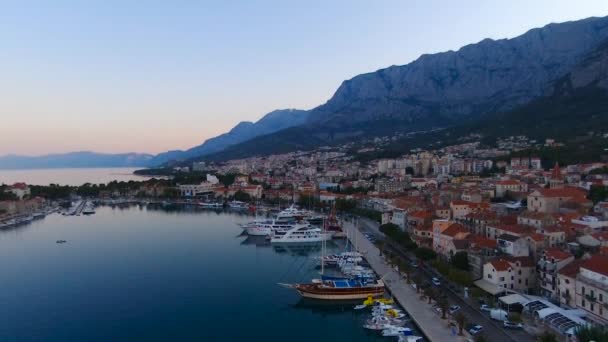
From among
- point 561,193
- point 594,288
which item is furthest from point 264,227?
point 594,288

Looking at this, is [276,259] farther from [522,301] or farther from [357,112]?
[357,112]

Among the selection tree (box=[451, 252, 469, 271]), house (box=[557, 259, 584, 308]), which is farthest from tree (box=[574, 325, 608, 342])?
tree (box=[451, 252, 469, 271])

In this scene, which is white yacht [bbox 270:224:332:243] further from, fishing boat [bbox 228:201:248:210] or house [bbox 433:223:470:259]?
fishing boat [bbox 228:201:248:210]

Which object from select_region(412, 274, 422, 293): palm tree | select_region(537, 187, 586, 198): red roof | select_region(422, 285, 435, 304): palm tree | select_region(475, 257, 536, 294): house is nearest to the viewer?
select_region(422, 285, 435, 304): palm tree

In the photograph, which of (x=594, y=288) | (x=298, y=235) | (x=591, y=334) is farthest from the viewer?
(x=298, y=235)

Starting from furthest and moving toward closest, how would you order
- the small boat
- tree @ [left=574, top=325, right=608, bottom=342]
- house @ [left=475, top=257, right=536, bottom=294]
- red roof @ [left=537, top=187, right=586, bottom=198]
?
red roof @ [left=537, top=187, right=586, bottom=198] → house @ [left=475, top=257, right=536, bottom=294] → the small boat → tree @ [left=574, top=325, right=608, bottom=342]

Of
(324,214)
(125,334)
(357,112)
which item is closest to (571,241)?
(125,334)

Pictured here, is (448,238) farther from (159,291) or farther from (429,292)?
(159,291)
